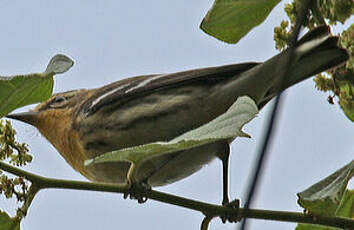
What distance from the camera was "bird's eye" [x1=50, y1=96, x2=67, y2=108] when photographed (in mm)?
3716

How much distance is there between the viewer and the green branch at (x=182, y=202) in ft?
4.58

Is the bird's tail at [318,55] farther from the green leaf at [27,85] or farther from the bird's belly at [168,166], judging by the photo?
the green leaf at [27,85]

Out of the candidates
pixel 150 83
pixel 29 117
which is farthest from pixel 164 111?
pixel 29 117

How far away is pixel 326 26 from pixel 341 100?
0.22 m

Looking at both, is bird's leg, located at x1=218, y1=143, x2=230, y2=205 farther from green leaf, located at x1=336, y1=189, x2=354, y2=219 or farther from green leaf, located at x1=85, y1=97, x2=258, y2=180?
green leaf, located at x1=85, y1=97, x2=258, y2=180

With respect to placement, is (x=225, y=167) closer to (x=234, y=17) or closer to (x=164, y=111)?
(x=164, y=111)

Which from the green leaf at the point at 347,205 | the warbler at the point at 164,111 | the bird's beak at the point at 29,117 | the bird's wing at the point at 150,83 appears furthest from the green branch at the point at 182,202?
the bird's beak at the point at 29,117

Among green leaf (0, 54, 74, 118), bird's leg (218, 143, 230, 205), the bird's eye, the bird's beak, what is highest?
green leaf (0, 54, 74, 118)

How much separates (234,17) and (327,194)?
0.56 meters

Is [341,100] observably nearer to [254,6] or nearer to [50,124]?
[254,6]

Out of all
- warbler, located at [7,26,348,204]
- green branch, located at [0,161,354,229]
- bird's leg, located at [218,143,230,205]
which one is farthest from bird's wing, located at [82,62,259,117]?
green branch, located at [0,161,354,229]

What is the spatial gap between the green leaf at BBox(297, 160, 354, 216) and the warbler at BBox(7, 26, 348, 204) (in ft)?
1.99

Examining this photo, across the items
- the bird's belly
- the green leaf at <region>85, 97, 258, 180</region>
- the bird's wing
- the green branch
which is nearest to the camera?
the green leaf at <region>85, 97, 258, 180</region>

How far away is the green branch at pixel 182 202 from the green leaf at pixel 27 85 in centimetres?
22
